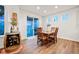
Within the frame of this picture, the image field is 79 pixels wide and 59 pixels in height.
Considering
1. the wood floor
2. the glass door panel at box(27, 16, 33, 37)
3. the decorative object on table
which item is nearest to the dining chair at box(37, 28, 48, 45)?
the wood floor

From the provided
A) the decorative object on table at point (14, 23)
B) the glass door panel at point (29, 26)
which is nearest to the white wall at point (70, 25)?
the glass door panel at point (29, 26)

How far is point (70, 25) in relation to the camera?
2.31 m

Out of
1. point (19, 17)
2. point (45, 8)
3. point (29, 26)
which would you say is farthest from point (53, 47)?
point (19, 17)

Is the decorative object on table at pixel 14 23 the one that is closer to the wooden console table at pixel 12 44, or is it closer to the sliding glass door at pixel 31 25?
the wooden console table at pixel 12 44

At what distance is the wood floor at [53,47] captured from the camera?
222 cm

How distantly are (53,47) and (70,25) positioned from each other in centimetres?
68

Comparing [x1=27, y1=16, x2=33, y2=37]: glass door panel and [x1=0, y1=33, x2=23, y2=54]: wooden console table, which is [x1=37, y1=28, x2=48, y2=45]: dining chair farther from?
[x1=0, y1=33, x2=23, y2=54]: wooden console table

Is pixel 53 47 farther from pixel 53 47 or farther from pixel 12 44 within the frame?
pixel 12 44

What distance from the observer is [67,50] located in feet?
7.32

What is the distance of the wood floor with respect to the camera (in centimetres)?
222
